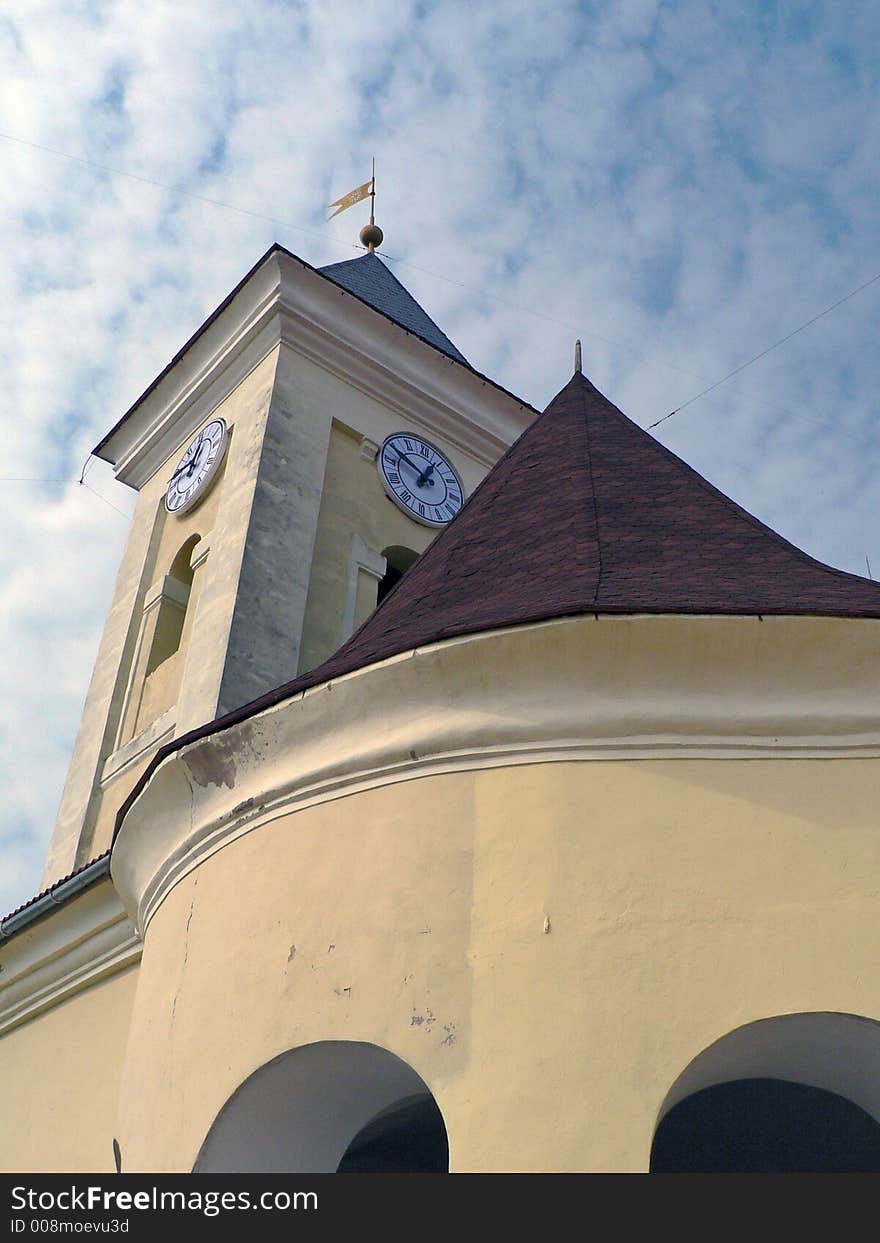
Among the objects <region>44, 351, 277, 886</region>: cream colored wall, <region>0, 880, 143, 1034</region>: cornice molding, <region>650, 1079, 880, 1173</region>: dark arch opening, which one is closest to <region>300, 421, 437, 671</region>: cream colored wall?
<region>44, 351, 277, 886</region>: cream colored wall

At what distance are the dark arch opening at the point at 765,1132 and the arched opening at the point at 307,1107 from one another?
1.50 meters

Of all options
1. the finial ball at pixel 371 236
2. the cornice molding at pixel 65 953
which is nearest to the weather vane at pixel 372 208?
the finial ball at pixel 371 236

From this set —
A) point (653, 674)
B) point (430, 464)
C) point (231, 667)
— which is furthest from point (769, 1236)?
point (430, 464)

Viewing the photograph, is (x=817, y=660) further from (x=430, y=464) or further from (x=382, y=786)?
(x=430, y=464)

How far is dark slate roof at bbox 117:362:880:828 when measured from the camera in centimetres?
559

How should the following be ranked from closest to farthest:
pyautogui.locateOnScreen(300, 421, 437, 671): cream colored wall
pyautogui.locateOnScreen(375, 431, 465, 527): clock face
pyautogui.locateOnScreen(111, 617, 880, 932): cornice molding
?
1. pyautogui.locateOnScreen(111, 617, 880, 932): cornice molding
2. pyautogui.locateOnScreen(300, 421, 437, 671): cream colored wall
3. pyautogui.locateOnScreen(375, 431, 465, 527): clock face

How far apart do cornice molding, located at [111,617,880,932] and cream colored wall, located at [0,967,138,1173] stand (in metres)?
2.64

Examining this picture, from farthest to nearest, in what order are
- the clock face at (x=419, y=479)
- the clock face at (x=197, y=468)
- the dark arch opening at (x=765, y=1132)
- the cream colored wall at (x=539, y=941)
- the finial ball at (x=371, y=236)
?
the finial ball at (x=371, y=236) → the clock face at (x=419, y=479) → the clock face at (x=197, y=468) → the dark arch opening at (x=765, y=1132) → the cream colored wall at (x=539, y=941)

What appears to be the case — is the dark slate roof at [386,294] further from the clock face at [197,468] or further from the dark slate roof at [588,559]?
the dark slate roof at [588,559]

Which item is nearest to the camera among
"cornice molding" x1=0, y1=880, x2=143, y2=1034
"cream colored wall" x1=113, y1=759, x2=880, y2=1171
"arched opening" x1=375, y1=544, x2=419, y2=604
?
"cream colored wall" x1=113, y1=759, x2=880, y2=1171

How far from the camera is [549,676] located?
5.45 metres

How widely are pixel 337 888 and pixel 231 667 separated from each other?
205 inches

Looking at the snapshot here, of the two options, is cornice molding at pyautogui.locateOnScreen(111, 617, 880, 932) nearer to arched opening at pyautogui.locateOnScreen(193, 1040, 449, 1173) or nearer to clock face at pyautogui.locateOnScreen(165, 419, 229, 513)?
arched opening at pyautogui.locateOnScreen(193, 1040, 449, 1173)

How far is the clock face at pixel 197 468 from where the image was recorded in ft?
42.6
